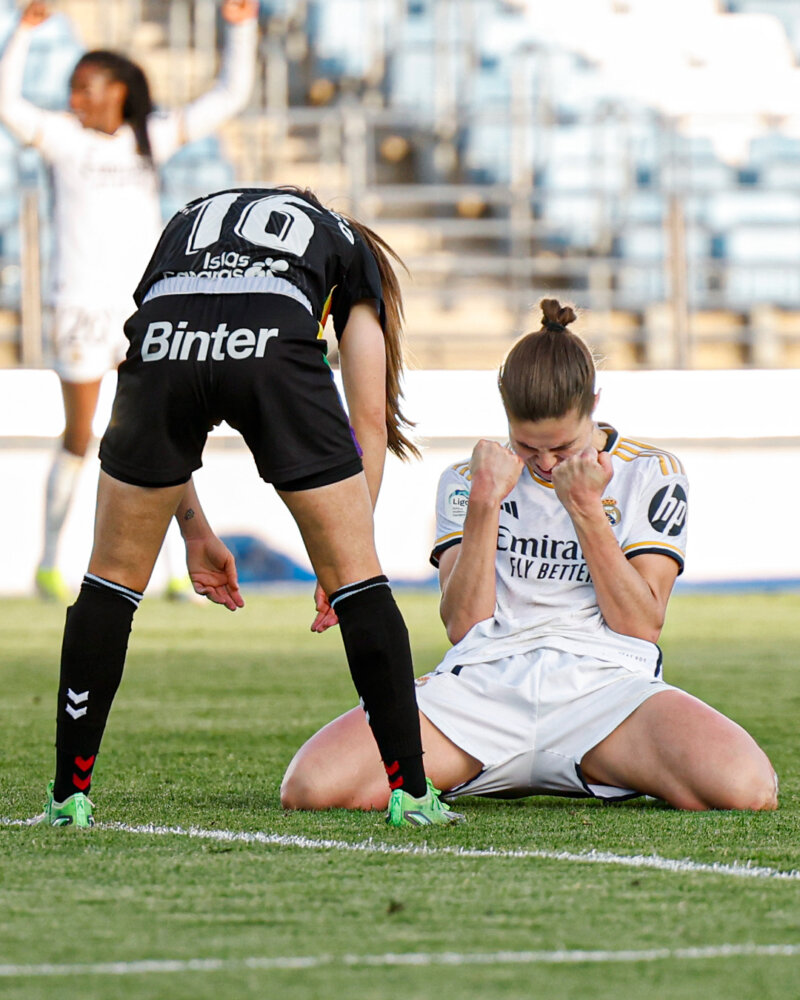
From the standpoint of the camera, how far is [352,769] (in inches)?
118

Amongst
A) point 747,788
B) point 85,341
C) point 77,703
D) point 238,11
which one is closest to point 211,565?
point 77,703

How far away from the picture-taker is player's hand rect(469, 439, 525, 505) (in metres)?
3.07

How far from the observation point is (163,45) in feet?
47.9

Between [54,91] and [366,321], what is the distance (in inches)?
437

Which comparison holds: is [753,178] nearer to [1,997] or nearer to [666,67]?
[666,67]

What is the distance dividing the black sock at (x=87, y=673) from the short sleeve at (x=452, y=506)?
72cm

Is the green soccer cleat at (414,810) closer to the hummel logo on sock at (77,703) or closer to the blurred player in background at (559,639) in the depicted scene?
the blurred player in background at (559,639)

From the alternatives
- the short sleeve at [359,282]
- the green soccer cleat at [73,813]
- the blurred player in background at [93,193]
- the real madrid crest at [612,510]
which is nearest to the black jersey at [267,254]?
the short sleeve at [359,282]

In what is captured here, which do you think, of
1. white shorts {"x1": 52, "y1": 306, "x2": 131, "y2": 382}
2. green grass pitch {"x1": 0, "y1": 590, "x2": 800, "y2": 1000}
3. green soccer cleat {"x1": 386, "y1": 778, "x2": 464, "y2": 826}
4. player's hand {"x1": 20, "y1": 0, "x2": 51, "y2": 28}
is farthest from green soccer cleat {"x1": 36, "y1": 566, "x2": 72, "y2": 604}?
green soccer cleat {"x1": 386, "y1": 778, "x2": 464, "y2": 826}

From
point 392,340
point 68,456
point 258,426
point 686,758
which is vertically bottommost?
point 68,456

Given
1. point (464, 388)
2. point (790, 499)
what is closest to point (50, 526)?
point (464, 388)

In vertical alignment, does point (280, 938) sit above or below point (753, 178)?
below

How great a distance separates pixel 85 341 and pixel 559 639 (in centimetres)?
532

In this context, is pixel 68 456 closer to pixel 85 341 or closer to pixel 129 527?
pixel 85 341
